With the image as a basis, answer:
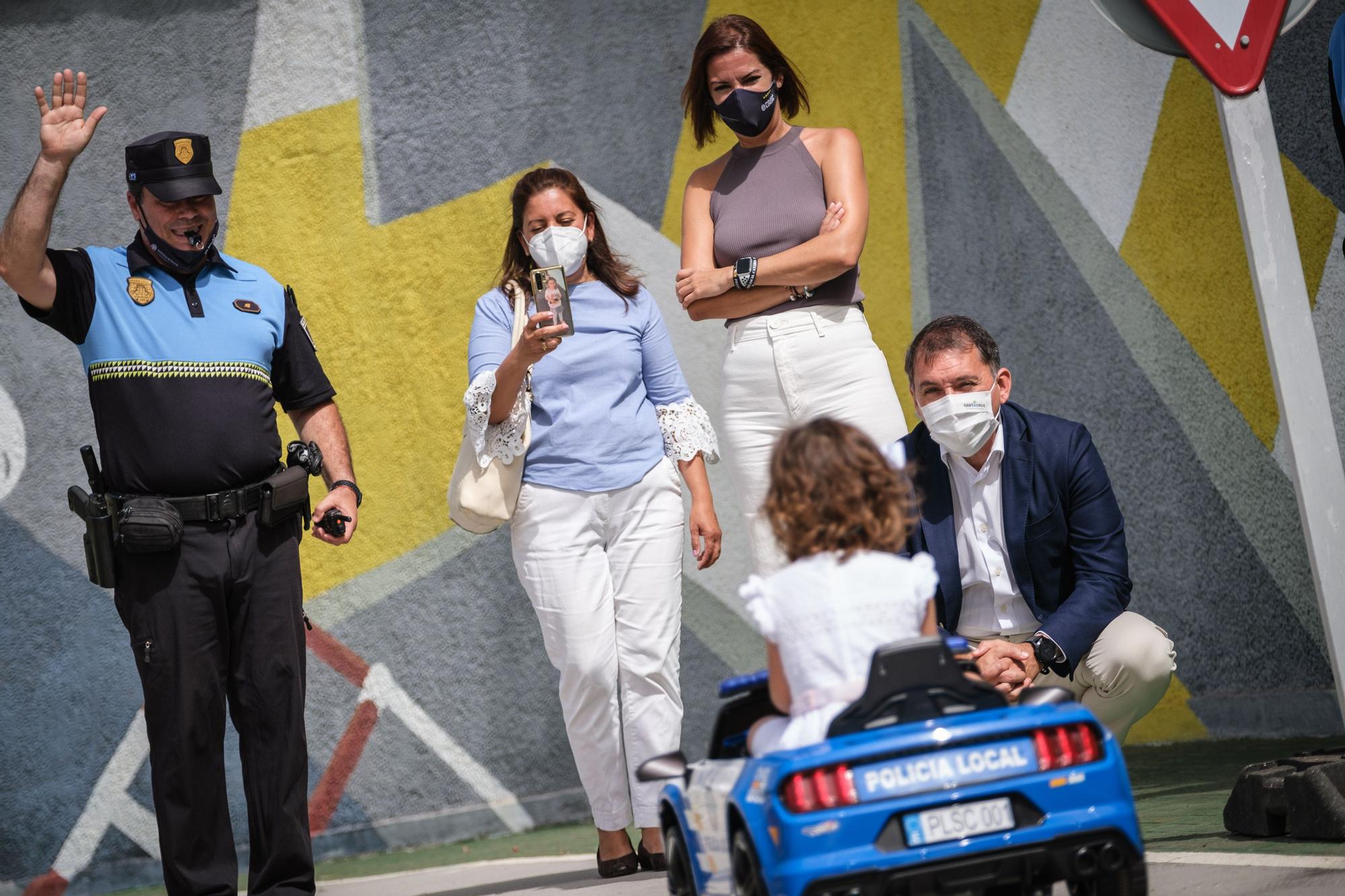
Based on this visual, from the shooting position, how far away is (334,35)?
569 cm

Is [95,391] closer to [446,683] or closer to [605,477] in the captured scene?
[605,477]

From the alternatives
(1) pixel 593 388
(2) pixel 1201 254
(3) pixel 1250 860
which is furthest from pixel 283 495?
(2) pixel 1201 254

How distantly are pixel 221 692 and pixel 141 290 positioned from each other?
107cm

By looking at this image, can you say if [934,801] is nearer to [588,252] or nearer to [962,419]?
[962,419]

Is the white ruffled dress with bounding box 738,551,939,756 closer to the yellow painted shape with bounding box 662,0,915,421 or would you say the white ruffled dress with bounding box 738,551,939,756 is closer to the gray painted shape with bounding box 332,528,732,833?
the gray painted shape with bounding box 332,528,732,833

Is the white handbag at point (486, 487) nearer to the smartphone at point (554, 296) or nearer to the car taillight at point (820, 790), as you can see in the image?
the smartphone at point (554, 296)

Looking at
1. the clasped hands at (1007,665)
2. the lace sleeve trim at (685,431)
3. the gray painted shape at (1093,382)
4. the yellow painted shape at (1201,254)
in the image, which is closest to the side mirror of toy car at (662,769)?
the clasped hands at (1007,665)

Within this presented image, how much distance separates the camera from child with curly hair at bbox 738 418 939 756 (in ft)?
8.21

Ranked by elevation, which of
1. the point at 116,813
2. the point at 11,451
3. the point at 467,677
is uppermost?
the point at 11,451

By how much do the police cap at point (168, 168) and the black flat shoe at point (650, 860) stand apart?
221cm

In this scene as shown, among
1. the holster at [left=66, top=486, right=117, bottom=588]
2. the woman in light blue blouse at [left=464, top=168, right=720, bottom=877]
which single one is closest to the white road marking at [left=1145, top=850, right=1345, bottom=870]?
the woman in light blue blouse at [left=464, top=168, right=720, bottom=877]

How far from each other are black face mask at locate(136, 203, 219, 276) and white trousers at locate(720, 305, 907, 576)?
157cm

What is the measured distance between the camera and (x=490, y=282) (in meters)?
5.75

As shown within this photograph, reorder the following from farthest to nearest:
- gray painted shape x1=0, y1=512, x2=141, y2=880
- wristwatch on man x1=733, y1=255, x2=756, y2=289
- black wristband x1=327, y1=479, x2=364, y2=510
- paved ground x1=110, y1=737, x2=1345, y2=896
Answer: gray painted shape x1=0, y1=512, x2=141, y2=880 < wristwatch on man x1=733, y1=255, x2=756, y2=289 < black wristband x1=327, y1=479, x2=364, y2=510 < paved ground x1=110, y1=737, x2=1345, y2=896
